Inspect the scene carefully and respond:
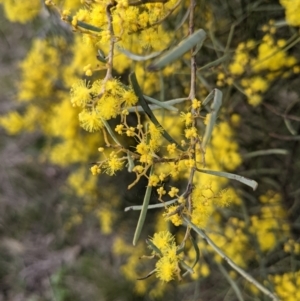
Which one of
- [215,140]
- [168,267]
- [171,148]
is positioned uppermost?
[215,140]

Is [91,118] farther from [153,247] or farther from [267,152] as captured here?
[267,152]

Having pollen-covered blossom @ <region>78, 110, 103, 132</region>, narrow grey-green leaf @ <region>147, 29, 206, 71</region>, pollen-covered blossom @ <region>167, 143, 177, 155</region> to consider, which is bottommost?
pollen-covered blossom @ <region>167, 143, 177, 155</region>

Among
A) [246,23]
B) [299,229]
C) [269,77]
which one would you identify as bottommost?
[299,229]

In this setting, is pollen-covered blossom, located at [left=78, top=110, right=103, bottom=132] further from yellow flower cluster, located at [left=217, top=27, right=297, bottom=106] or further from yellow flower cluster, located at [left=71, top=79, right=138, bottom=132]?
yellow flower cluster, located at [left=217, top=27, right=297, bottom=106]

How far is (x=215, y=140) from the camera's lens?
0.83m

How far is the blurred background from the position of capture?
32.8 inches

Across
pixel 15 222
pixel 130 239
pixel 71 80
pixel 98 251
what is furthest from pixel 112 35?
pixel 15 222

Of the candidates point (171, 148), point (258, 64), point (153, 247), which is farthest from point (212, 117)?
point (258, 64)

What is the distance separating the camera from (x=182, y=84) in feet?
3.12

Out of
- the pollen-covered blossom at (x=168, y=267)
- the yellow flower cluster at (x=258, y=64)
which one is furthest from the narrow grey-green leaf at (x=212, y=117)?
the yellow flower cluster at (x=258, y=64)

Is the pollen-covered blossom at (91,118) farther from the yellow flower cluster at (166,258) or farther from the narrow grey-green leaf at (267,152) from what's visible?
the narrow grey-green leaf at (267,152)

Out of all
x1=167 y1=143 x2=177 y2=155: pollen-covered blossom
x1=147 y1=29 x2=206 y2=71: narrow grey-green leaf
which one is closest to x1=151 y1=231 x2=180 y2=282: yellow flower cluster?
x1=167 y1=143 x2=177 y2=155: pollen-covered blossom

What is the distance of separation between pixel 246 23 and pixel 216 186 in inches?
13.3

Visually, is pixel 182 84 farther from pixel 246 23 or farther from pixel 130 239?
pixel 130 239
